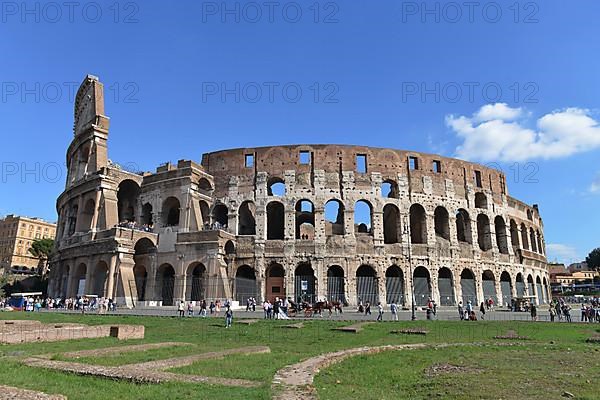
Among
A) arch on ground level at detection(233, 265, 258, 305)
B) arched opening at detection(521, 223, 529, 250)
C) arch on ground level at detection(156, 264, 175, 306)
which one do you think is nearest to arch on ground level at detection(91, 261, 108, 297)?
arch on ground level at detection(156, 264, 175, 306)

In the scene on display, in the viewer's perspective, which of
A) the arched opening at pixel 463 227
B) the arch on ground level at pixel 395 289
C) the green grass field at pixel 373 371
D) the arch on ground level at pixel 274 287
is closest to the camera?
the green grass field at pixel 373 371

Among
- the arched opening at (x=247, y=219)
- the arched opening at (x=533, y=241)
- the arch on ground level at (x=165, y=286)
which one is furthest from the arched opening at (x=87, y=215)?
the arched opening at (x=533, y=241)

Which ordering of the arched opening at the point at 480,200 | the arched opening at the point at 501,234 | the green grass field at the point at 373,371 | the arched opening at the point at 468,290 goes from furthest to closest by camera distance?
1. the arched opening at the point at 501,234
2. the arched opening at the point at 480,200
3. the arched opening at the point at 468,290
4. the green grass field at the point at 373,371

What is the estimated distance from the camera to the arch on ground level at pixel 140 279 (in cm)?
3578

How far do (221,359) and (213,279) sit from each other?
23530 millimetres

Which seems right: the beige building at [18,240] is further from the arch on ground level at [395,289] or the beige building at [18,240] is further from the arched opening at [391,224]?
the arch on ground level at [395,289]

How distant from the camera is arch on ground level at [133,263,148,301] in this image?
35781 mm

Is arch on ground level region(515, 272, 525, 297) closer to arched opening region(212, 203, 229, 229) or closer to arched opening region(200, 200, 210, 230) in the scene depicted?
arched opening region(212, 203, 229, 229)

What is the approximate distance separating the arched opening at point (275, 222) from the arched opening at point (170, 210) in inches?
298

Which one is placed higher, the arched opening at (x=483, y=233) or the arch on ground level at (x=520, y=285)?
the arched opening at (x=483, y=233)

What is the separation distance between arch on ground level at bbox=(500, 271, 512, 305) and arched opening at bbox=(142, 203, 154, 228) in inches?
1193

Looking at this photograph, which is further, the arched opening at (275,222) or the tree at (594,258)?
the tree at (594,258)

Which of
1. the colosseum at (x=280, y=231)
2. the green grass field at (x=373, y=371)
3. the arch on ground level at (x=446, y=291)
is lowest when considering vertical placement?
the green grass field at (x=373, y=371)

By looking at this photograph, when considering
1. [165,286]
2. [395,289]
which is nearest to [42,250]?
[165,286]
